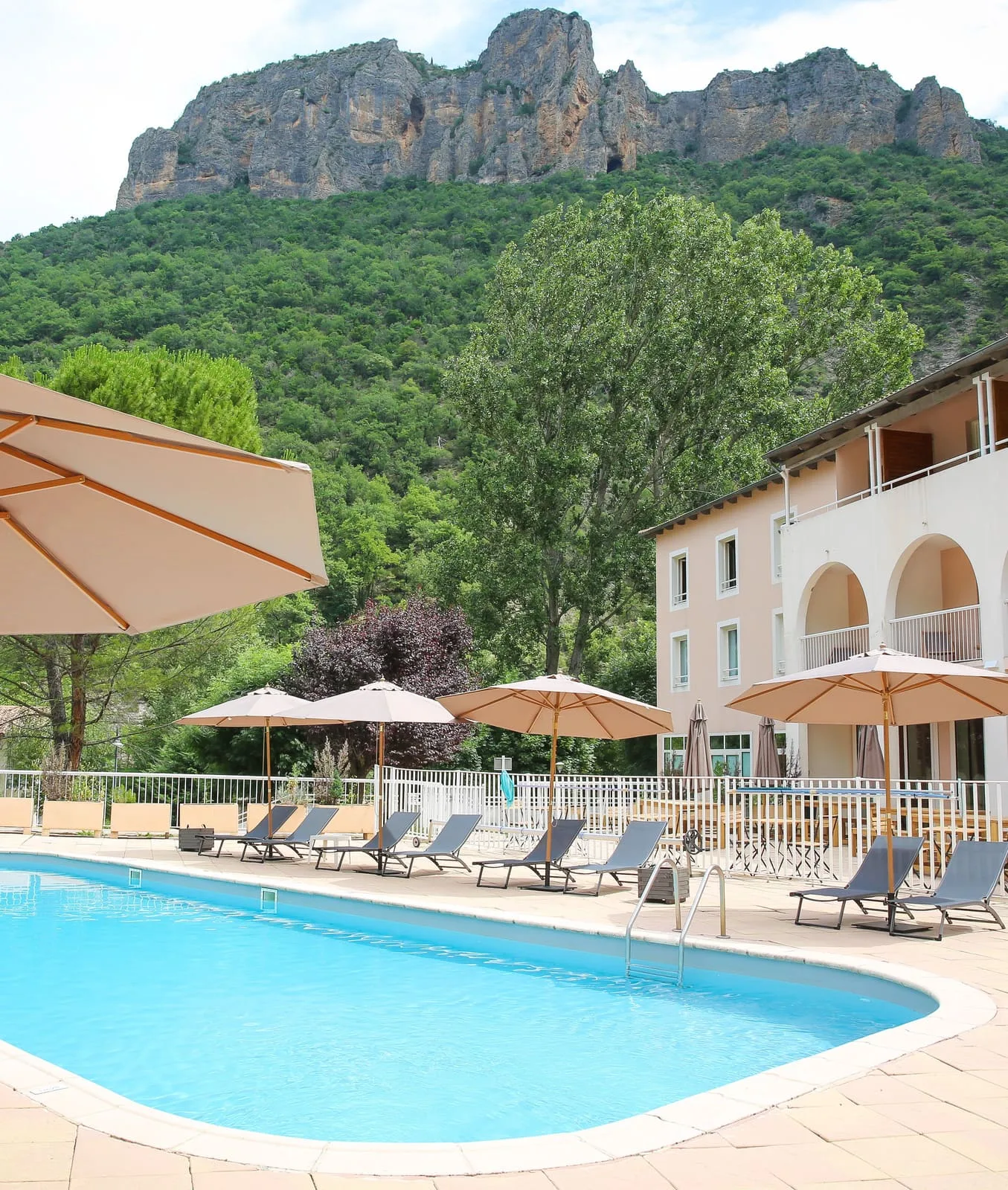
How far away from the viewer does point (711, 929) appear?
8.83 meters

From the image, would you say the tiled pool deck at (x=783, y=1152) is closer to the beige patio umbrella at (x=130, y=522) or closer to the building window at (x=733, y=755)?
the beige patio umbrella at (x=130, y=522)

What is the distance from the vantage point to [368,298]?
50.0 metres

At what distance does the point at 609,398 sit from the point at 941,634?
48.2ft

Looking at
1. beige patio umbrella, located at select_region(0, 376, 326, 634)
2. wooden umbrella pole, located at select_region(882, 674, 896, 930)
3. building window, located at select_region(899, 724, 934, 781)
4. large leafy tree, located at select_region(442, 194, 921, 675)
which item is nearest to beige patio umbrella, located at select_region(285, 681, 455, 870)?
wooden umbrella pole, located at select_region(882, 674, 896, 930)

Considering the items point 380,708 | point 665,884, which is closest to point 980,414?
point 665,884

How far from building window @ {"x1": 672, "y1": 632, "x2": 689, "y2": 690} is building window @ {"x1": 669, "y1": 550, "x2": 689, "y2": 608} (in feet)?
2.98

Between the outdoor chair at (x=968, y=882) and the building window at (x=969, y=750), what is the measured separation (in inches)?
394

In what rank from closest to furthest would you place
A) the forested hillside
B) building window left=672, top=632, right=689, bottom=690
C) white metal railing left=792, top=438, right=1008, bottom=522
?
white metal railing left=792, top=438, right=1008, bottom=522 < building window left=672, top=632, right=689, bottom=690 < the forested hillside

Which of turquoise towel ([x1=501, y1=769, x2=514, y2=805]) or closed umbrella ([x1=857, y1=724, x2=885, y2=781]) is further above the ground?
closed umbrella ([x1=857, y1=724, x2=885, y2=781])

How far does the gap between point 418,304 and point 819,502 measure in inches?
1222

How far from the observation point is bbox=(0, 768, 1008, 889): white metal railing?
39.8 feet

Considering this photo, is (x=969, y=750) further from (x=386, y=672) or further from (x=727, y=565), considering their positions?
(x=386, y=672)

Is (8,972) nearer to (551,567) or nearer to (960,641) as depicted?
(960,641)

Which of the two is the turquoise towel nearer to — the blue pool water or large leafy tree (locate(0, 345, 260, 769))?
the blue pool water
